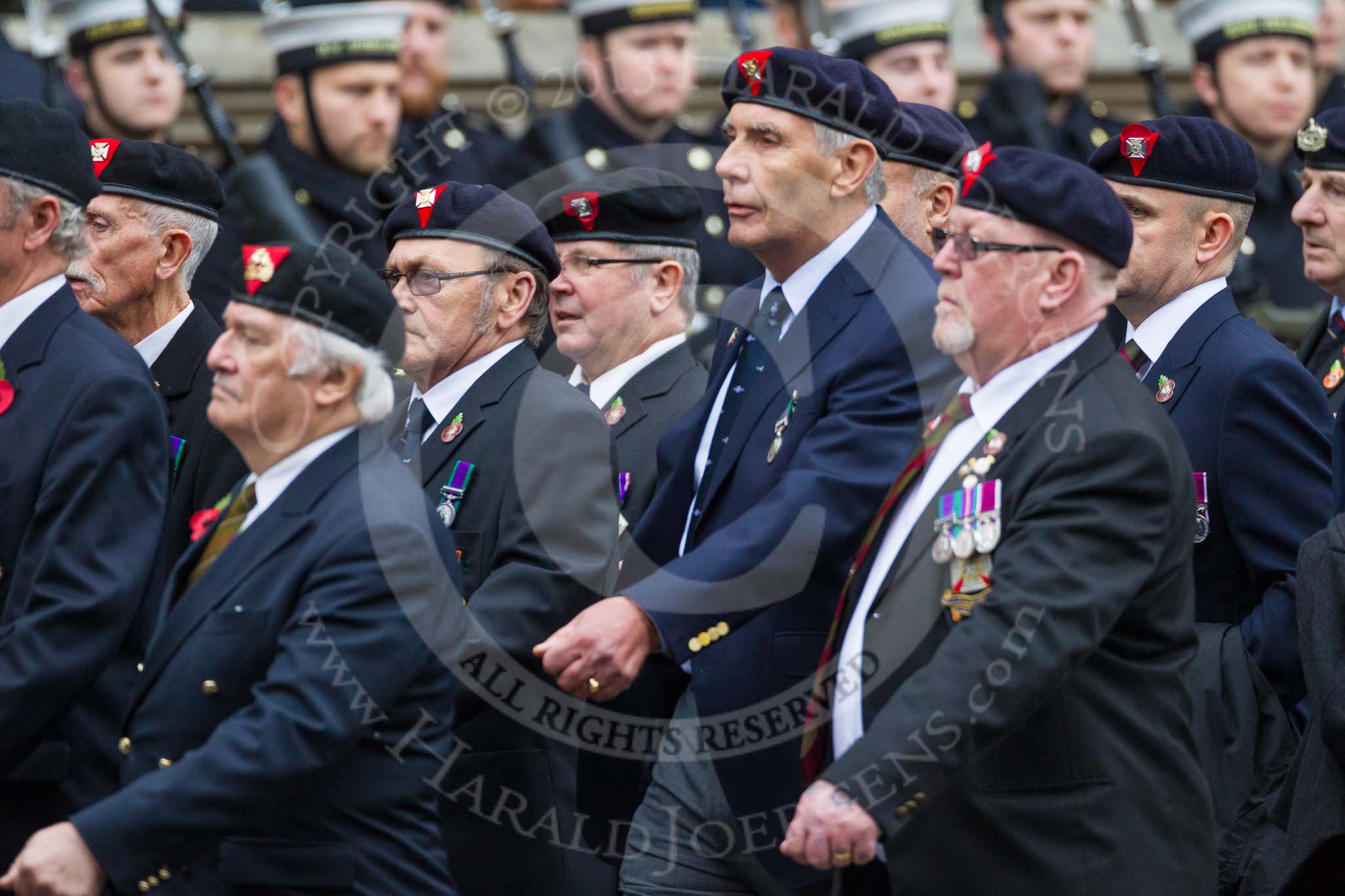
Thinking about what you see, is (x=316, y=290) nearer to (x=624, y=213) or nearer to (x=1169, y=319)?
(x=624, y=213)

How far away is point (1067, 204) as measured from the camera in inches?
152

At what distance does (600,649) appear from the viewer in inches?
164

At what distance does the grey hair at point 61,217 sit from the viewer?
445 cm

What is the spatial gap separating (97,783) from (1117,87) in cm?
818

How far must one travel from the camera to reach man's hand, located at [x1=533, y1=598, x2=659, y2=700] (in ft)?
13.6

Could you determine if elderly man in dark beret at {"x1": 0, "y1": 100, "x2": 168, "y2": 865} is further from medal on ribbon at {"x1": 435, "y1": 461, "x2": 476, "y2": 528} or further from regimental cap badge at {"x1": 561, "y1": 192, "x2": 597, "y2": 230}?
regimental cap badge at {"x1": 561, "y1": 192, "x2": 597, "y2": 230}

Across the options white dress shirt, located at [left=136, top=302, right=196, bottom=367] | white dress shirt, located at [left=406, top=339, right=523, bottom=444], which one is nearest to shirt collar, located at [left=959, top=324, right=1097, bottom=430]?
white dress shirt, located at [left=406, top=339, right=523, bottom=444]

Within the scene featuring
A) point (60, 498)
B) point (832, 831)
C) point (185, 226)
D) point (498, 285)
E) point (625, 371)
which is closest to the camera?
point (832, 831)

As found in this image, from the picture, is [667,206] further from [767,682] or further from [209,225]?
[767,682]

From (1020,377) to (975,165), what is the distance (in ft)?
1.42

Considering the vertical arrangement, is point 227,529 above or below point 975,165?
below

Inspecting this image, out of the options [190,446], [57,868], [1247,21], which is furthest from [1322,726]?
[1247,21]

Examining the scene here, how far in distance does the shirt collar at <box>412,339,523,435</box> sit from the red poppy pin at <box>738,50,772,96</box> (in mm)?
889

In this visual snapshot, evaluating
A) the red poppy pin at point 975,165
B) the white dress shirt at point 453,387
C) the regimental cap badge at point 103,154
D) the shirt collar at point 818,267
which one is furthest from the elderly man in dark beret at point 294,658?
the regimental cap badge at point 103,154
